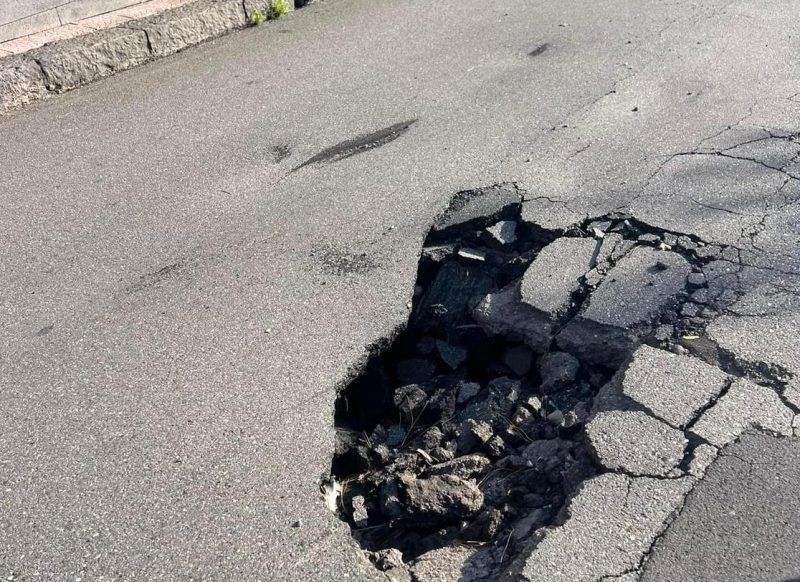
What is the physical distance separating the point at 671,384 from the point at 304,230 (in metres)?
2.16

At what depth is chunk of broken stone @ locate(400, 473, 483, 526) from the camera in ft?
9.78

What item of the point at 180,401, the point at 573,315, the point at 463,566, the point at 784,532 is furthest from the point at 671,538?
the point at 180,401

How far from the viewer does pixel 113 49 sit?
21.4 feet

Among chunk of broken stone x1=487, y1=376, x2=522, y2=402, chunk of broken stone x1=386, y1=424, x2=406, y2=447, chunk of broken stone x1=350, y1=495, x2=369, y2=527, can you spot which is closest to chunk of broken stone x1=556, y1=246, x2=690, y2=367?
chunk of broken stone x1=487, y1=376, x2=522, y2=402

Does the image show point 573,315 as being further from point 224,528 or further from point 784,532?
point 224,528

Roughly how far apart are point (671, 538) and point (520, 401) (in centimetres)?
101

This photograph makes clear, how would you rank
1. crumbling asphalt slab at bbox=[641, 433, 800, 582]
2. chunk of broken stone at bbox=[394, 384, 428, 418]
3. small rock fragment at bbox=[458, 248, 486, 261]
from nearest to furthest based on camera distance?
crumbling asphalt slab at bbox=[641, 433, 800, 582]
chunk of broken stone at bbox=[394, 384, 428, 418]
small rock fragment at bbox=[458, 248, 486, 261]

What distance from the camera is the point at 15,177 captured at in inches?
202

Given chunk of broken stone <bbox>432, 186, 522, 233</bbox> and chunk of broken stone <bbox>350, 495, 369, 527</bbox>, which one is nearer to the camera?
chunk of broken stone <bbox>350, 495, 369, 527</bbox>

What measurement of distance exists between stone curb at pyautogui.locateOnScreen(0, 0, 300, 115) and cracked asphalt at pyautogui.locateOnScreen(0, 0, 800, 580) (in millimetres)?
191

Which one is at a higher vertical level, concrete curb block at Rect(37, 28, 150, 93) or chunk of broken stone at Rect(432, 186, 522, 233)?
concrete curb block at Rect(37, 28, 150, 93)

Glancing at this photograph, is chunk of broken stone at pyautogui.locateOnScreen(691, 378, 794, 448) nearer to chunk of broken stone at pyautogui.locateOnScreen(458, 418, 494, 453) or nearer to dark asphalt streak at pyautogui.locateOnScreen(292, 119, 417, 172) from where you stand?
chunk of broken stone at pyautogui.locateOnScreen(458, 418, 494, 453)

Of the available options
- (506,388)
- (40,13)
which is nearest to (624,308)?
(506,388)

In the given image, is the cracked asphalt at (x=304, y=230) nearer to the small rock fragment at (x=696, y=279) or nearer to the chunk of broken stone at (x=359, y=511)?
the small rock fragment at (x=696, y=279)
